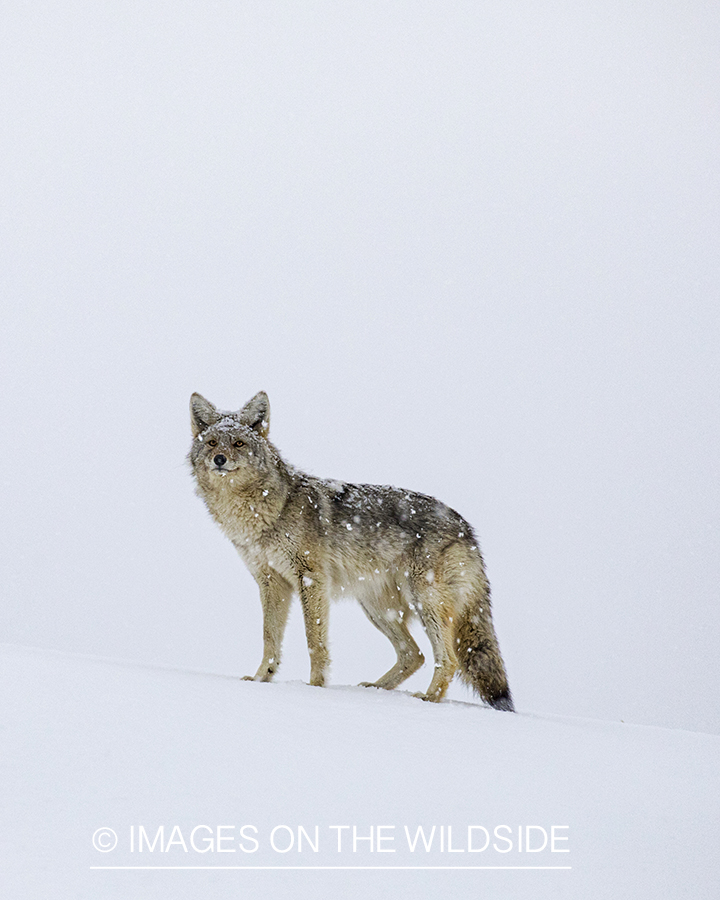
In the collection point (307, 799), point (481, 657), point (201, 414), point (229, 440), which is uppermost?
point (201, 414)

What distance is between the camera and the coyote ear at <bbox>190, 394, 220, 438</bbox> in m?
7.03

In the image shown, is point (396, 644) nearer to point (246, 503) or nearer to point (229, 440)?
point (246, 503)

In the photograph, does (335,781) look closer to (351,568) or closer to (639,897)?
(639,897)

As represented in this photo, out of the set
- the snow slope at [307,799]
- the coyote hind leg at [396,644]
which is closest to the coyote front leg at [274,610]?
the coyote hind leg at [396,644]

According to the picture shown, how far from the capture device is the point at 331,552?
685 cm

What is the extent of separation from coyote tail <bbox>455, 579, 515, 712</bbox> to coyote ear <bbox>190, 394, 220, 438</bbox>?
274cm

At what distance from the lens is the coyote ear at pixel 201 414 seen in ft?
23.1

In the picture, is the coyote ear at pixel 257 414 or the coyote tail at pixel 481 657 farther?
the coyote ear at pixel 257 414

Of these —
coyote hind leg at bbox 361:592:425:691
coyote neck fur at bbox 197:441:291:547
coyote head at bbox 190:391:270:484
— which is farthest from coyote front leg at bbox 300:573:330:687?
coyote head at bbox 190:391:270:484

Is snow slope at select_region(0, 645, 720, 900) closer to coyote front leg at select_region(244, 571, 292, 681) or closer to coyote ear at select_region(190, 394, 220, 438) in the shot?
coyote front leg at select_region(244, 571, 292, 681)

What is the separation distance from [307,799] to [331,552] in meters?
3.51

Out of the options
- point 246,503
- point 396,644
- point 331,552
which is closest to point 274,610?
point 331,552

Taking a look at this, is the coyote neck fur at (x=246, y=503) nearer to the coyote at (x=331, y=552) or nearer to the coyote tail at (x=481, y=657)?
the coyote at (x=331, y=552)

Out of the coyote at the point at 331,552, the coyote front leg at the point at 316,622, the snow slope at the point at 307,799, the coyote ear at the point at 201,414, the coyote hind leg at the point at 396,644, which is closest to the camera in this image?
the snow slope at the point at 307,799
